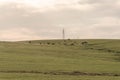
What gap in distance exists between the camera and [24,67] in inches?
2386

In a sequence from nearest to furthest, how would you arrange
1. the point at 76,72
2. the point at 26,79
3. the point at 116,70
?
the point at 26,79 → the point at 76,72 → the point at 116,70

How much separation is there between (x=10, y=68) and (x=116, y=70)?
18093 millimetres

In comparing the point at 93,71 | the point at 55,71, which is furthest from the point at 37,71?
the point at 93,71

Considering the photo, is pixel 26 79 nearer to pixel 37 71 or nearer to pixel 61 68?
pixel 37 71

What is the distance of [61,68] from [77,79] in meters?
14.1

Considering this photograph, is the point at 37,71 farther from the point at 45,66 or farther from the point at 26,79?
the point at 26,79

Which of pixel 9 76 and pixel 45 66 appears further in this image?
pixel 45 66

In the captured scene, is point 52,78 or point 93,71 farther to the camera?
point 93,71

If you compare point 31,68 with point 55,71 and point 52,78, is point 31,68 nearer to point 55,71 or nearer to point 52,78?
point 55,71

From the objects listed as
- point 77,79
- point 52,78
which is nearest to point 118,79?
point 77,79

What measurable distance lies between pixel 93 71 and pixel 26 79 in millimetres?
16625

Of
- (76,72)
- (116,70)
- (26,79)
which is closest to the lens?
(26,79)

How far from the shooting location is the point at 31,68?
59.9m

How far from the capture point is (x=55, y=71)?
57.0 meters
